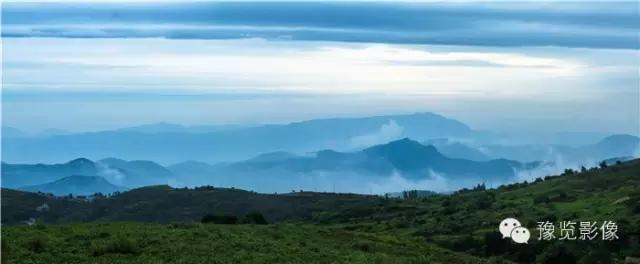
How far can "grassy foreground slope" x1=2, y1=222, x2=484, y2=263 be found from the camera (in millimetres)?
33188

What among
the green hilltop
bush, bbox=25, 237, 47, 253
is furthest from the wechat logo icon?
bush, bbox=25, 237, 47, 253

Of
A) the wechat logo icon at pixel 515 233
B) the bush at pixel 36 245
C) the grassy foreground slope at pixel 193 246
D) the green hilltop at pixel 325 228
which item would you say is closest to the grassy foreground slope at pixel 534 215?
the green hilltop at pixel 325 228

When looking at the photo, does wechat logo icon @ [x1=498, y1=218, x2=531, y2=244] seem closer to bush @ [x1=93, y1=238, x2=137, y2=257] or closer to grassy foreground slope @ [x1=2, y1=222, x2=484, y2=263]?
grassy foreground slope @ [x1=2, y1=222, x2=484, y2=263]

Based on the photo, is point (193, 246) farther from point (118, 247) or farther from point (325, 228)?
point (325, 228)

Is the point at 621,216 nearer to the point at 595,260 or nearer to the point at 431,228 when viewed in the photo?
the point at 431,228

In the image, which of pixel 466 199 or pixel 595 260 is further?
pixel 466 199

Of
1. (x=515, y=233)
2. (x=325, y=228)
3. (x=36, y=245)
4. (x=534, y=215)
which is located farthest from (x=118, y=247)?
(x=534, y=215)

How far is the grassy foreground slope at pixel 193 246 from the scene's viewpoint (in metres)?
33.2

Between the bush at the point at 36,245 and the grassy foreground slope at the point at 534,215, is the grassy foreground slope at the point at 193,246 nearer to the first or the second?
the bush at the point at 36,245

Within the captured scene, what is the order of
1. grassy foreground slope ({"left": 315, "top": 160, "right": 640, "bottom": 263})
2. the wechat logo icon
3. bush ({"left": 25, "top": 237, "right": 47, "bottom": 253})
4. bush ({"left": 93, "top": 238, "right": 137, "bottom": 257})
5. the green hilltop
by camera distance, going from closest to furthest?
bush ({"left": 25, "top": 237, "right": 47, "bottom": 253})
bush ({"left": 93, "top": 238, "right": 137, "bottom": 257})
the green hilltop
grassy foreground slope ({"left": 315, "top": 160, "right": 640, "bottom": 263})
the wechat logo icon

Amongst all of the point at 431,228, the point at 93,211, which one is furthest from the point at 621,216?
the point at 93,211

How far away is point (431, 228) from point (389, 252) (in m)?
36.9

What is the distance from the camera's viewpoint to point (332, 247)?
40844 millimetres

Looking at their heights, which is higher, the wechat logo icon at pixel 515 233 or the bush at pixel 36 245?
the wechat logo icon at pixel 515 233
